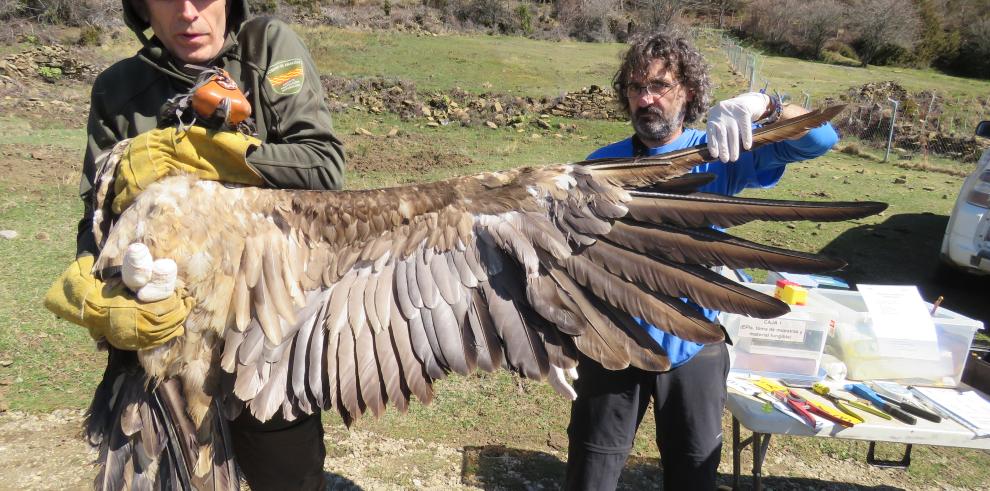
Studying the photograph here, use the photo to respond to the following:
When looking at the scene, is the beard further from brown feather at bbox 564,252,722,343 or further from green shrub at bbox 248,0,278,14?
green shrub at bbox 248,0,278,14

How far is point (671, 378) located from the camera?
113 inches

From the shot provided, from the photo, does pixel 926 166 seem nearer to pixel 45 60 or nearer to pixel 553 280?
pixel 553 280

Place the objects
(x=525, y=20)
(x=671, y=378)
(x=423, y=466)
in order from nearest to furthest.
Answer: (x=671, y=378), (x=423, y=466), (x=525, y=20)

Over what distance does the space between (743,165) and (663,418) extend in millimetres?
1307

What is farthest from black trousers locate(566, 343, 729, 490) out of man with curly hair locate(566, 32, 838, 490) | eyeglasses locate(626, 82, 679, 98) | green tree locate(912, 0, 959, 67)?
green tree locate(912, 0, 959, 67)

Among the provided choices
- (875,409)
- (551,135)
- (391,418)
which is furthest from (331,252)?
(551,135)

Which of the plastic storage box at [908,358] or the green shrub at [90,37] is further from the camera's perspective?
the green shrub at [90,37]

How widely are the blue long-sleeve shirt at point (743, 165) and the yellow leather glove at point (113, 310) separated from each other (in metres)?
1.90

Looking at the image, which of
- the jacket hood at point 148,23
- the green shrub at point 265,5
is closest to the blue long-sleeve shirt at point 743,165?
the jacket hood at point 148,23

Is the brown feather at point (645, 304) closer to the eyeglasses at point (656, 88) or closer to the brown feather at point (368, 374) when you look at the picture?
the brown feather at point (368, 374)

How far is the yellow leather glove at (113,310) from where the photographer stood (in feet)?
6.99

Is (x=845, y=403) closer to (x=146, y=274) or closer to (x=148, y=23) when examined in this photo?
(x=146, y=274)

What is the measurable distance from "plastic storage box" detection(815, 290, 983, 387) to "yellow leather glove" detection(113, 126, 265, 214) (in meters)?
3.79

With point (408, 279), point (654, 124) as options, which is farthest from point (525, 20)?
point (408, 279)
